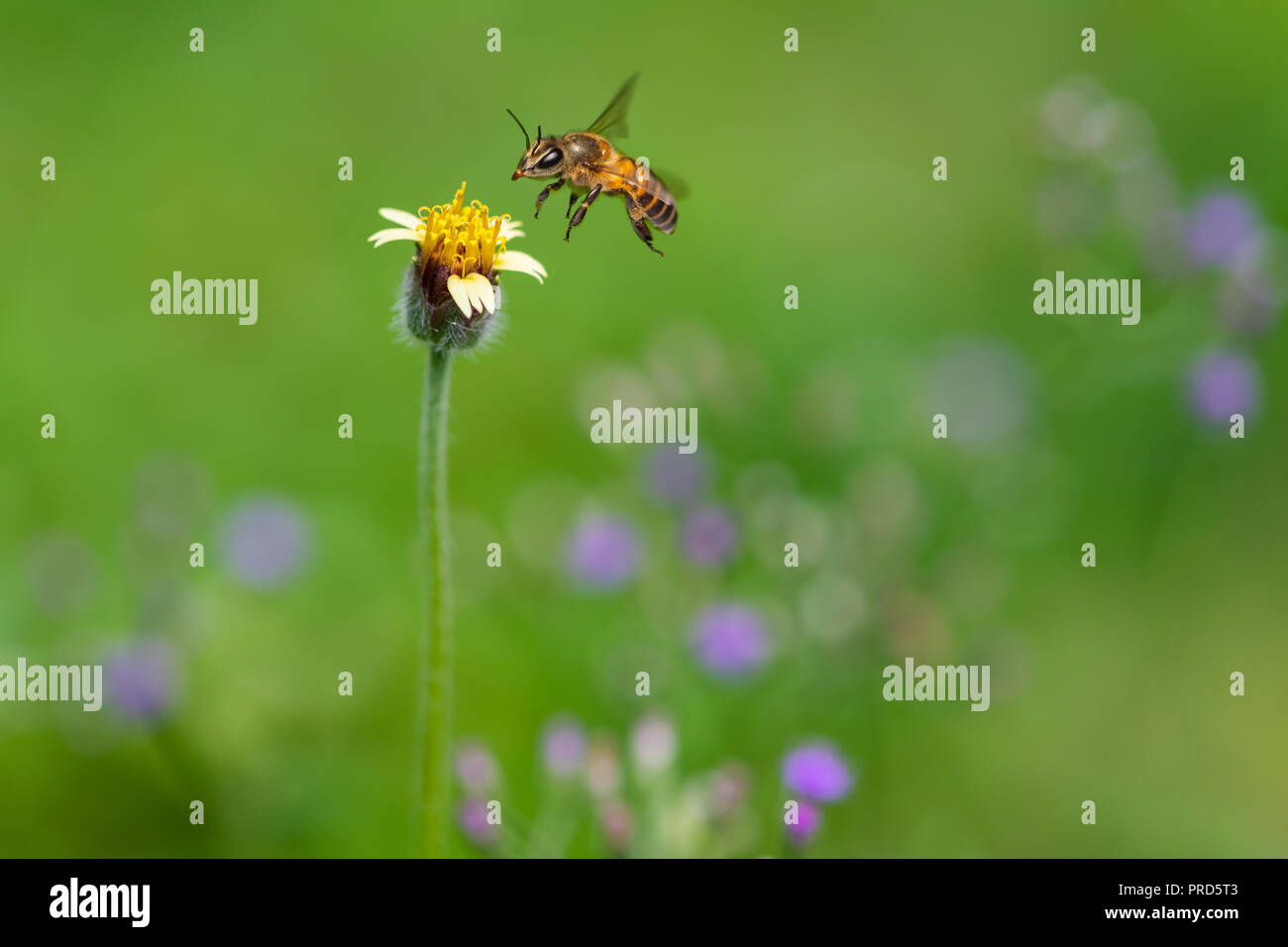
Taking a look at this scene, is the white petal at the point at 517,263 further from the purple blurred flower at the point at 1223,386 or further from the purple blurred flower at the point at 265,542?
the purple blurred flower at the point at 1223,386

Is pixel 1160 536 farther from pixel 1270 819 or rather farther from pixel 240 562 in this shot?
pixel 240 562

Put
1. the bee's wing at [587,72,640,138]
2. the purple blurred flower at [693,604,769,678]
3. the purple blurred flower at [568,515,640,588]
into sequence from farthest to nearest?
the purple blurred flower at [568,515,640,588] → the purple blurred flower at [693,604,769,678] → the bee's wing at [587,72,640,138]

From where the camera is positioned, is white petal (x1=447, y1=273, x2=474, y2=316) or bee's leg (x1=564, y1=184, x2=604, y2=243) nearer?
white petal (x1=447, y1=273, x2=474, y2=316)

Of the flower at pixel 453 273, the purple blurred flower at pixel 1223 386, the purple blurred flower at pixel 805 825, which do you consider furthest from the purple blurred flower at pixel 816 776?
the purple blurred flower at pixel 1223 386

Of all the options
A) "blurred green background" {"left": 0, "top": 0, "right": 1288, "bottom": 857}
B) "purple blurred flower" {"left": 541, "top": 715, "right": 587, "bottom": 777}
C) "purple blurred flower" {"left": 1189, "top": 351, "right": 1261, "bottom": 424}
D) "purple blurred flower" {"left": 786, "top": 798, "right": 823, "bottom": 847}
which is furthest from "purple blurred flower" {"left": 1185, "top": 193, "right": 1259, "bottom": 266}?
"purple blurred flower" {"left": 541, "top": 715, "right": 587, "bottom": 777}

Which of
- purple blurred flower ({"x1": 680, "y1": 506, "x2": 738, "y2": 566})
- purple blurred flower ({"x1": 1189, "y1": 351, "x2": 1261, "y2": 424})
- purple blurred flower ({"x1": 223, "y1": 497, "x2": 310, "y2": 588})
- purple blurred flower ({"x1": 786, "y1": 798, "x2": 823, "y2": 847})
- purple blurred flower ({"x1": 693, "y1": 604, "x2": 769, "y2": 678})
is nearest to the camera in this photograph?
purple blurred flower ({"x1": 786, "y1": 798, "x2": 823, "y2": 847})

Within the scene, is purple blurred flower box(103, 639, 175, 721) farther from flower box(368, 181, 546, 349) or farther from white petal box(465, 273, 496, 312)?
white petal box(465, 273, 496, 312)

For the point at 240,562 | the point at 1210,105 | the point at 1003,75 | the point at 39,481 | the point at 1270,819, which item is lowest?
the point at 1270,819
